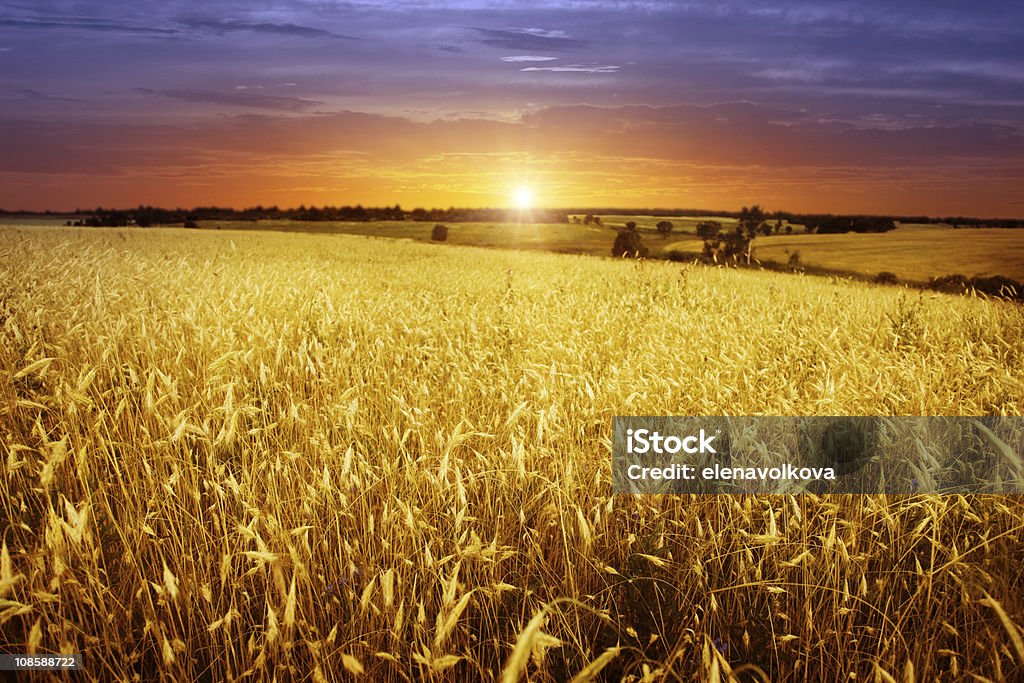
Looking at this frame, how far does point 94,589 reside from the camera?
1884 millimetres

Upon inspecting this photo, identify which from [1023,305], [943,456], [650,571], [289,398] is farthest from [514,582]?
[1023,305]

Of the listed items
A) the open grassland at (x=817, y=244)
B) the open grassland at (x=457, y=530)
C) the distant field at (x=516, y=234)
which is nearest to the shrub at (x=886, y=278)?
the open grassland at (x=817, y=244)

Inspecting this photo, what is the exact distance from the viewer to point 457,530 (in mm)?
2102

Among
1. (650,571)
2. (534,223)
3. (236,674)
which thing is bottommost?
(236,674)

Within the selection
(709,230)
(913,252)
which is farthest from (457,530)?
(709,230)

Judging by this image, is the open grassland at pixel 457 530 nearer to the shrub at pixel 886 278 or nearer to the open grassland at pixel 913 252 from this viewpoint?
the shrub at pixel 886 278

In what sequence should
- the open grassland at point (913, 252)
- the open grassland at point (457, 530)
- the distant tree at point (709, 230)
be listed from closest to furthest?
the open grassland at point (457, 530) → the open grassland at point (913, 252) → the distant tree at point (709, 230)

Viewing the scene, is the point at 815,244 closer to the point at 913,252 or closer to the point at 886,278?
the point at 913,252

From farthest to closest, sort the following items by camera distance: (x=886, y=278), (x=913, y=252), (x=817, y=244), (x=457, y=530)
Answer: (x=817, y=244)
(x=913, y=252)
(x=886, y=278)
(x=457, y=530)

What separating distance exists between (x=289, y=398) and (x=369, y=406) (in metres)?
0.50

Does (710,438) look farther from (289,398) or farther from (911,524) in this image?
(289,398)

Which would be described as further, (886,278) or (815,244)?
(815,244)

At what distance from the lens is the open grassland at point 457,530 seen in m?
1.74

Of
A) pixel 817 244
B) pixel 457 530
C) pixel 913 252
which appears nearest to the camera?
pixel 457 530
